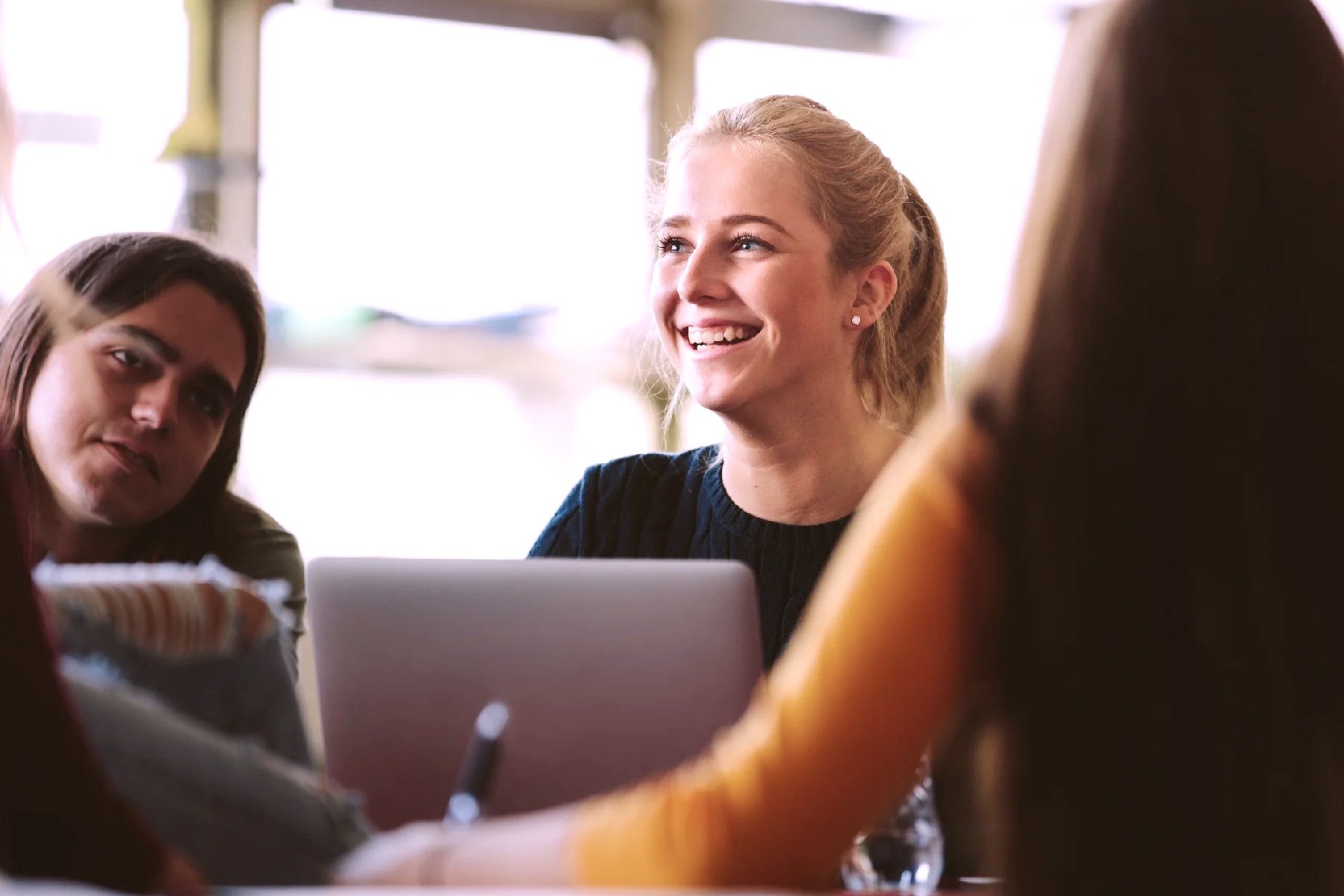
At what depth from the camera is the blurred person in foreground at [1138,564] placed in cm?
82

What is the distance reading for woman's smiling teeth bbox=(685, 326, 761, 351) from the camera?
207 cm

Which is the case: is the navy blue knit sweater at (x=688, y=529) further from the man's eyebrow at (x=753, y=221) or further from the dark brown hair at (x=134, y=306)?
the dark brown hair at (x=134, y=306)

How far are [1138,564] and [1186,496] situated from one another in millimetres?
48

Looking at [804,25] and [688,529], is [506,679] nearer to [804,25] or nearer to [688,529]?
[688,529]

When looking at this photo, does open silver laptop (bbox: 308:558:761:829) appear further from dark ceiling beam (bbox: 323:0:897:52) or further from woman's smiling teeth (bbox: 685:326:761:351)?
dark ceiling beam (bbox: 323:0:897:52)

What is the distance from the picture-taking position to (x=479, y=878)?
2.86 ft

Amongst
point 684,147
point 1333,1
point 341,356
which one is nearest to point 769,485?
point 684,147

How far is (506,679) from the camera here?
3.72 ft

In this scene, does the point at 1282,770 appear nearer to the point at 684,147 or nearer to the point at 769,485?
the point at 769,485

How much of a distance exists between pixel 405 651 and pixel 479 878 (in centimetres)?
29

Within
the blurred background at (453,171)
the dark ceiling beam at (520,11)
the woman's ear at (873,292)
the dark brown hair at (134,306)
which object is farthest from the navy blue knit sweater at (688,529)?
the dark ceiling beam at (520,11)

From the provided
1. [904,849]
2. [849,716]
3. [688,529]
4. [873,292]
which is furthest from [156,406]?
[849,716]

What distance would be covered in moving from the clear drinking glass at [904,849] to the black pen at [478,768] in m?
0.30

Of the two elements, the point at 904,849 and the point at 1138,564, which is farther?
the point at 904,849
